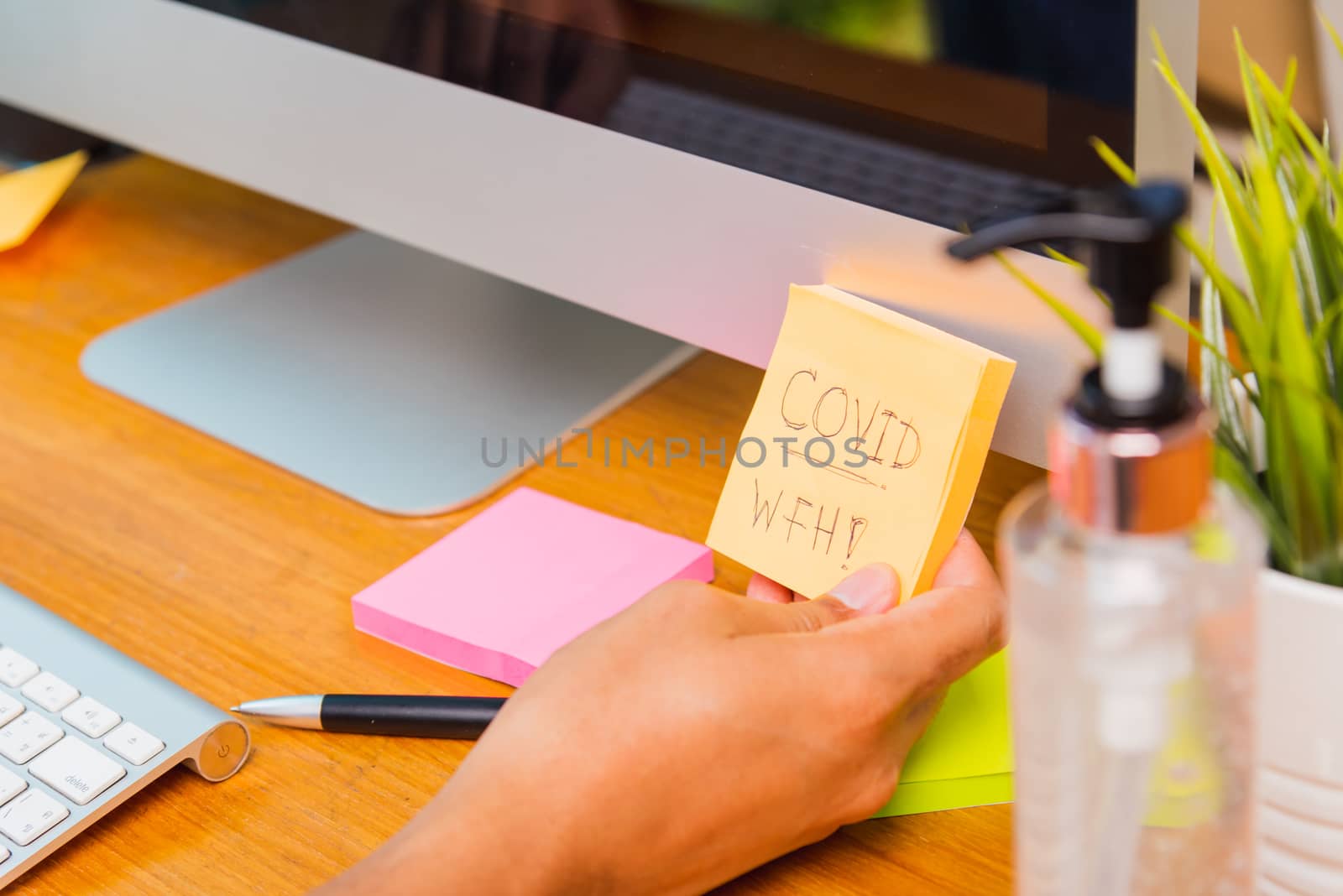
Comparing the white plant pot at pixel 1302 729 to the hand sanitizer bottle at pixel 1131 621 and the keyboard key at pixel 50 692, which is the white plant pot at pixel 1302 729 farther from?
the keyboard key at pixel 50 692

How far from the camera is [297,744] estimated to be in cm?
52

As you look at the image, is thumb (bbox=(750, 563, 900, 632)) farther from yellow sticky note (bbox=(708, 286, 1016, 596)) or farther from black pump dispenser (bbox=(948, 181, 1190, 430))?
black pump dispenser (bbox=(948, 181, 1190, 430))

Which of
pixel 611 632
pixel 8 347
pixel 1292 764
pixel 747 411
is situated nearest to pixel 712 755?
pixel 611 632

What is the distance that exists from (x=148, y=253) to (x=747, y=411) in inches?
18.4

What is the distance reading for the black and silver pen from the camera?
0.50m

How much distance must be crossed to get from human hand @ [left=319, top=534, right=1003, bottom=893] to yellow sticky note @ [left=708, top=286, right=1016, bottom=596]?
0.06m

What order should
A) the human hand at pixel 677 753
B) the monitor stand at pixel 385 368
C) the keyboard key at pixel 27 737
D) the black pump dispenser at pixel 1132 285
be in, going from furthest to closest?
the monitor stand at pixel 385 368, the keyboard key at pixel 27 737, the human hand at pixel 677 753, the black pump dispenser at pixel 1132 285

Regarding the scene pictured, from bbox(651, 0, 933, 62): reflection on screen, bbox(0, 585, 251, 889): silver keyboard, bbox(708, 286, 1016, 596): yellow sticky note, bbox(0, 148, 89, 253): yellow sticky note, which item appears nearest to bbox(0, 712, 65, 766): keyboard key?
bbox(0, 585, 251, 889): silver keyboard

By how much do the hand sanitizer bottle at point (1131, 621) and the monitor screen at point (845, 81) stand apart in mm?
109

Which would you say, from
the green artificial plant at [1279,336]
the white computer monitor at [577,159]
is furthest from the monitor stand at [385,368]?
the green artificial plant at [1279,336]

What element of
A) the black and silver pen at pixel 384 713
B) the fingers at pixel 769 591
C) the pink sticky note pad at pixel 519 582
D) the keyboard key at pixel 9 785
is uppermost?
the fingers at pixel 769 591

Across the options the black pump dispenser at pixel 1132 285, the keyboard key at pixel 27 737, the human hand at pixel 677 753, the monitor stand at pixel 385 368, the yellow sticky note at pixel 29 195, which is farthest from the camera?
the yellow sticky note at pixel 29 195

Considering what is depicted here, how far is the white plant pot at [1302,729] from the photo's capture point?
1.07 ft

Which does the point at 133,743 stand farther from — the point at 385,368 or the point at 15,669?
the point at 385,368
